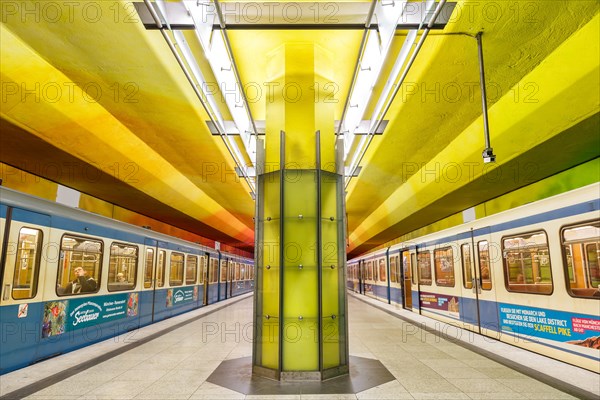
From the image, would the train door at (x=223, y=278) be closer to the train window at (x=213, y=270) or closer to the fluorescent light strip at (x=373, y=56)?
the train window at (x=213, y=270)

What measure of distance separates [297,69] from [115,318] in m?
5.77

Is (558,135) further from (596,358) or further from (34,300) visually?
(34,300)

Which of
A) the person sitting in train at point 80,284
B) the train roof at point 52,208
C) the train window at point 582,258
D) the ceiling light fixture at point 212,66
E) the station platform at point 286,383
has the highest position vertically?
the ceiling light fixture at point 212,66

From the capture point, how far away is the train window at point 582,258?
14.9ft

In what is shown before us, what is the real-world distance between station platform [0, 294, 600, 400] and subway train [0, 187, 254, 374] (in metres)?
0.32

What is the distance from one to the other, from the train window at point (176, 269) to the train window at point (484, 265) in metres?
7.55

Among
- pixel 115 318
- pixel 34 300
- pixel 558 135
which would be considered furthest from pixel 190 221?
pixel 558 135

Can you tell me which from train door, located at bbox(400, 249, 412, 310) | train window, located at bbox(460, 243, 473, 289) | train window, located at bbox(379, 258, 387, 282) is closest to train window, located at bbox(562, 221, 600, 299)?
train window, located at bbox(460, 243, 473, 289)

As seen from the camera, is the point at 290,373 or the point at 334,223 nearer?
the point at 290,373

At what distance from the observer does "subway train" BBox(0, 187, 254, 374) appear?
180 inches

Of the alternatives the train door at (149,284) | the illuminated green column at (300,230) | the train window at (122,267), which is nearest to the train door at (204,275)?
the train door at (149,284)

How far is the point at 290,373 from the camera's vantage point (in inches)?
174

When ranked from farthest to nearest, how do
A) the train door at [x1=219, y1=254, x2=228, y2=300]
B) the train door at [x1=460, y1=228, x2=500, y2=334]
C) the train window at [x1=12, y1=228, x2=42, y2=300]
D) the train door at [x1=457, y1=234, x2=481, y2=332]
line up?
the train door at [x1=219, y1=254, x2=228, y2=300]
the train door at [x1=457, y1=234, x2=481, y2=332]
the train door at [x1=460, y1=228, x2=500, y2=334]
the train window at [x1=12, y1=228, x2=42, y2=300]

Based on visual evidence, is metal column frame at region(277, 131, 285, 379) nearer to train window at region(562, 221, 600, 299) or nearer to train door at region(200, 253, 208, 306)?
train window at region(562, 221, 600, 299)
